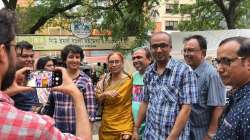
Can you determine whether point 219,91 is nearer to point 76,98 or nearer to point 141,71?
point 141,71

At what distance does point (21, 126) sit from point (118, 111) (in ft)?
12.1

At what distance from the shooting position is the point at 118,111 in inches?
Answer: 200

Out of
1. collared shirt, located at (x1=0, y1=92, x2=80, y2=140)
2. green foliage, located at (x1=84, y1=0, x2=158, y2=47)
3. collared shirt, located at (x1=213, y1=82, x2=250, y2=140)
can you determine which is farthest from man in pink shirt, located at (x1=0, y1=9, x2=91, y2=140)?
green foliage, located at (x1=84, y1=0, x2=158, y2=47)

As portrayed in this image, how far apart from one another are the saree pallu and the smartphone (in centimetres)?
231

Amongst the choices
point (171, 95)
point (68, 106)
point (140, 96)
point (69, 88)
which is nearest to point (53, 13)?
point (140, 96)

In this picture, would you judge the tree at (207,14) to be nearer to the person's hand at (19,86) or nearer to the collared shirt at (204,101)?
the collared shirt at (204,101)

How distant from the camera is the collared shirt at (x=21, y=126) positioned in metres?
1.42

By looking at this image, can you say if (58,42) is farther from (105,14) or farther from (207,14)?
(207,14)

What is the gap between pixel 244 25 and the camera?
23.8 meters

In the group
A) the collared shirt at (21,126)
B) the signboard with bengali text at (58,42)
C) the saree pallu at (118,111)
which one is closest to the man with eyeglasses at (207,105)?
the saree pallu at (118,111)

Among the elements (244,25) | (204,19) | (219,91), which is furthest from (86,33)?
(244,25)

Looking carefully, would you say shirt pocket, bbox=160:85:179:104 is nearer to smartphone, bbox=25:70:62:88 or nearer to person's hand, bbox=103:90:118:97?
person's hand, bbox=103:90:118:97

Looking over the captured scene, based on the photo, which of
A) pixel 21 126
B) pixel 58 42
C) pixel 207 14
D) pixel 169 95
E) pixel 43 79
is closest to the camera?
pixel 21 126

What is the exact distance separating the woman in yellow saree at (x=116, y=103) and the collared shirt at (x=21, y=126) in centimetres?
354
